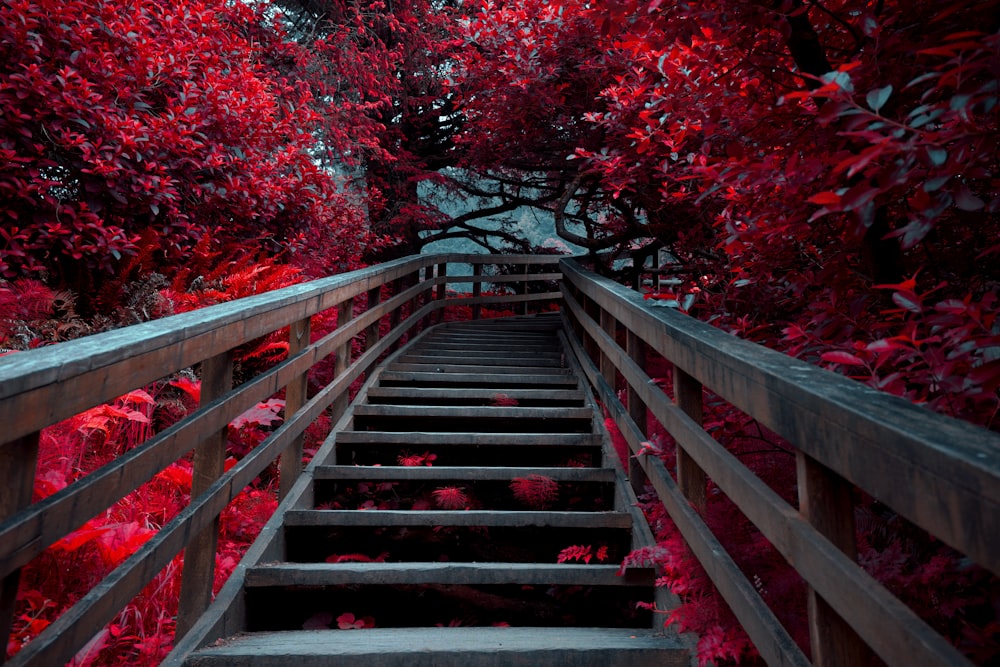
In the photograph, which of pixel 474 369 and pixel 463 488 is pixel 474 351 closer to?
pixel 474 369

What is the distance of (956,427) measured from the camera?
3.31 feet

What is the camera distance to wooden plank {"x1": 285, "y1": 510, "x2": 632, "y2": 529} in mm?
3129

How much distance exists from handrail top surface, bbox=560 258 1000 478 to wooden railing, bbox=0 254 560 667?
159 centimetres

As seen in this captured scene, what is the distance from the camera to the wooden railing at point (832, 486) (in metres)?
0.90

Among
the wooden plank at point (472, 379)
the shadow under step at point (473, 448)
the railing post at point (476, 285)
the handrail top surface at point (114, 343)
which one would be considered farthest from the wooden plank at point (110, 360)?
the railing post at point (476, 285)

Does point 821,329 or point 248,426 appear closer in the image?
point 821,329

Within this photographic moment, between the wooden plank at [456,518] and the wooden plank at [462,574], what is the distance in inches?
14.8

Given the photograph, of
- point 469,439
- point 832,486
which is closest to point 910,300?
point 832,486

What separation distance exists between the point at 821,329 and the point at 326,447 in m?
2.91

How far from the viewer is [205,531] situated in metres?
2.34

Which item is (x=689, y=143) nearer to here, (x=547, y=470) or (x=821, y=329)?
(x=547, y=470)

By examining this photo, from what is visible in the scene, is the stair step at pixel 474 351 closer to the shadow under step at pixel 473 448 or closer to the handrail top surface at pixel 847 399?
the shadow under step at pixel 473 448

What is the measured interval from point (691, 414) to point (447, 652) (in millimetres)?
1189

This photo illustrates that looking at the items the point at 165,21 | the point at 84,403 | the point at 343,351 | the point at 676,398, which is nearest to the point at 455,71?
the point at 165,21
